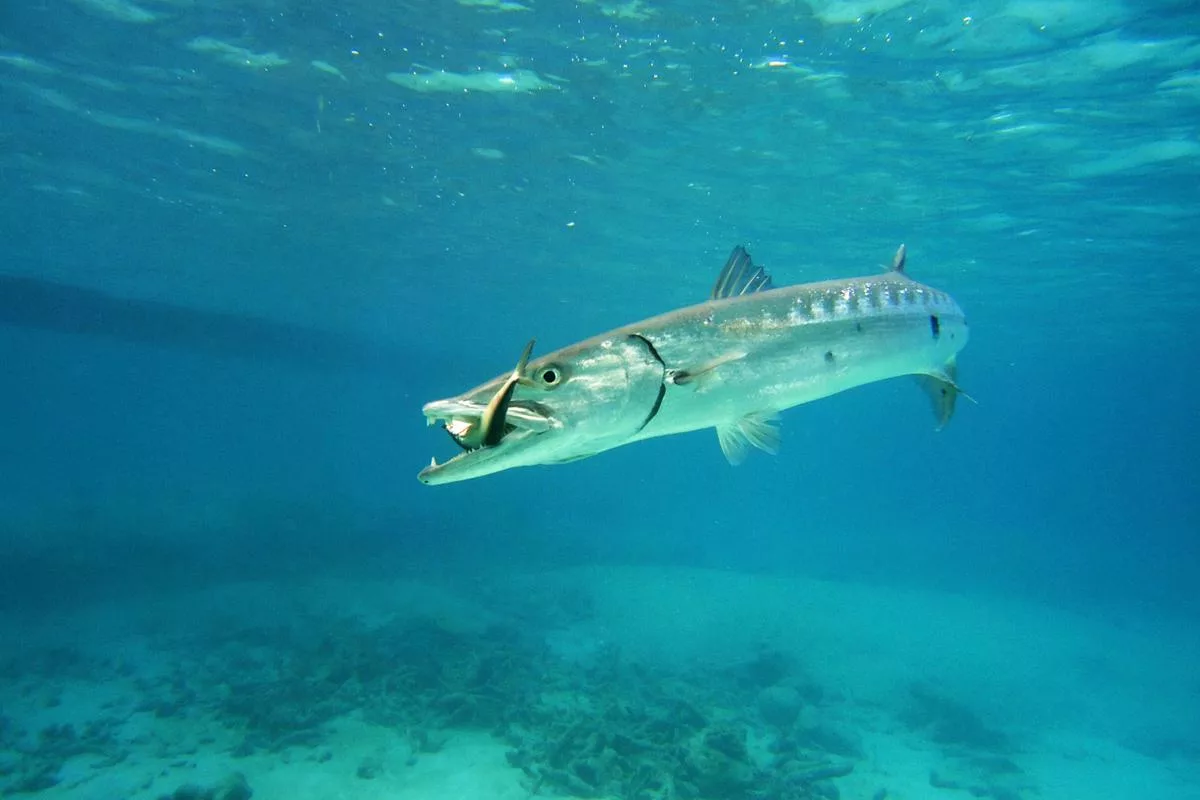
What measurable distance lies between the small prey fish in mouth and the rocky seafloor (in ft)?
26.2

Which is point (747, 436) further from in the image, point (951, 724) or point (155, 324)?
point (155, 324)

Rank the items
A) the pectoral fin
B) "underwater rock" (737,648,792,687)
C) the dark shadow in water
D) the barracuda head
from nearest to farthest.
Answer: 1. the barracuda head
2. the pectoral fin
3. "underwater rock" (737,648,792,687)
4. the dark shadow in water

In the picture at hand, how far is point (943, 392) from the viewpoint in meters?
4.34

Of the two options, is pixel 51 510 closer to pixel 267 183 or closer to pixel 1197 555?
pixel 267 183

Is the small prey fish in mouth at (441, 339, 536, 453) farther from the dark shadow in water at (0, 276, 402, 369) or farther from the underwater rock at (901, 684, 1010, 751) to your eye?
the dark shadow in water at (0, 276, 402, 369)

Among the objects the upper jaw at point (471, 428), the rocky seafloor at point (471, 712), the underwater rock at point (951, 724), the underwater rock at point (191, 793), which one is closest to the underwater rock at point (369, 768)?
the rocky seafloor at point (471, 712)

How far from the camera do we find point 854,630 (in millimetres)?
22125

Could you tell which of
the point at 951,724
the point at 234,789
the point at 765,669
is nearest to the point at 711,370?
the point at 234,789

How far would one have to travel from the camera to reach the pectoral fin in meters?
3.14

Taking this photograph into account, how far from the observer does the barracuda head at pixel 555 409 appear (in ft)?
6.56

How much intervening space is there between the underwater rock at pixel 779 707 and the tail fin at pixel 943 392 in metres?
10.2

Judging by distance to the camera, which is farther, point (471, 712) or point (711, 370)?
point (471, 712)

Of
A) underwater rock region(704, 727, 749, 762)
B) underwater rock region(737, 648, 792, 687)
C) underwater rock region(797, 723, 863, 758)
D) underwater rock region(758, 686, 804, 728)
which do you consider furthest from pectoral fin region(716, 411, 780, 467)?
underwater rock region(737, 648, 792, 687)

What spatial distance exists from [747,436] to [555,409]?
4.22 ft
